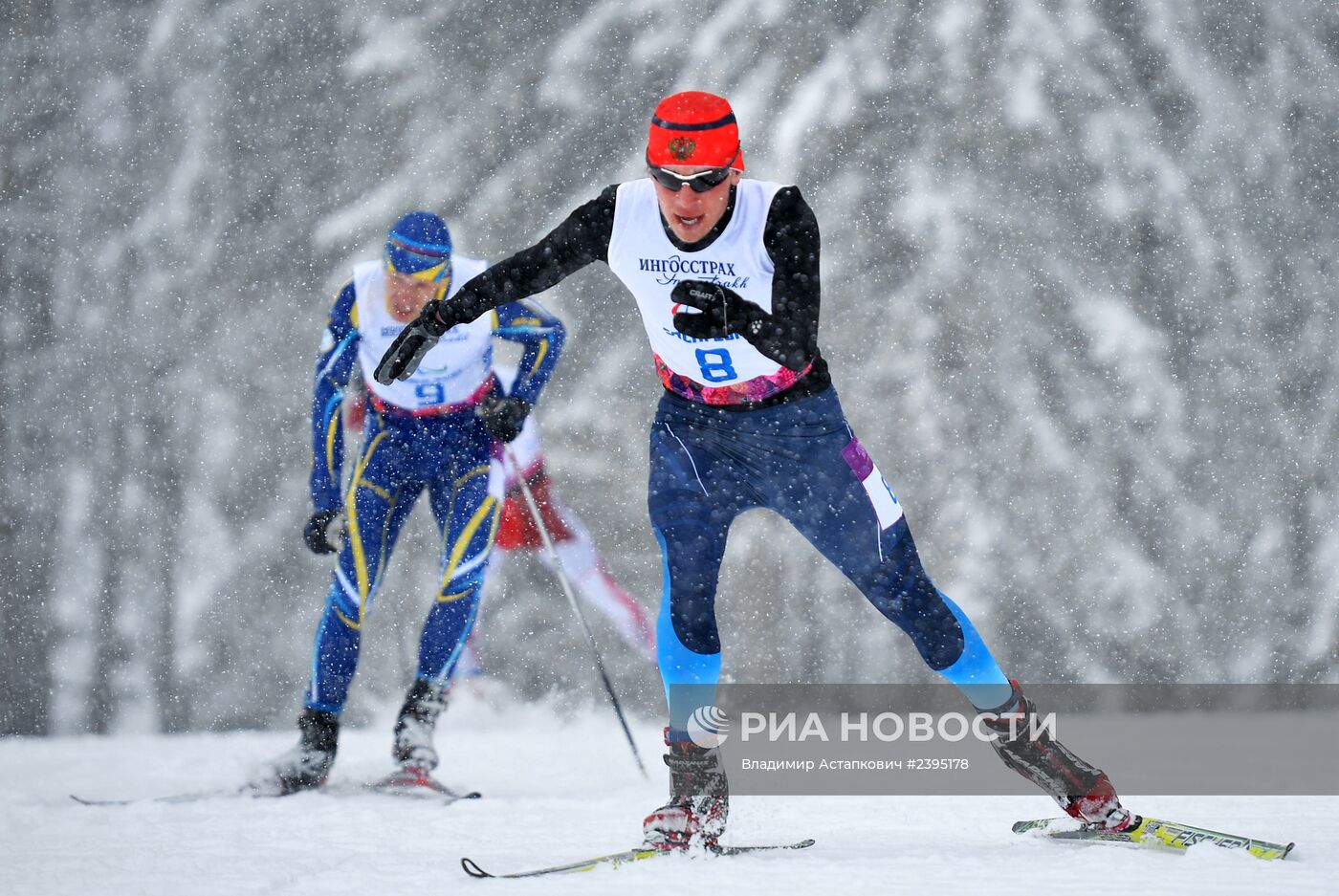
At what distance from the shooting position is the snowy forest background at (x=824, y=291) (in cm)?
545

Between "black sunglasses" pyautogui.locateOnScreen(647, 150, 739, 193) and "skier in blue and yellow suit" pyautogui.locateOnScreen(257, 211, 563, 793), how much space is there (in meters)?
1.43

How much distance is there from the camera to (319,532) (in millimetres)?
3990

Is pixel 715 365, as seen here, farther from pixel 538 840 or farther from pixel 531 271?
pixel 538 840

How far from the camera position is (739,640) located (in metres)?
5.56

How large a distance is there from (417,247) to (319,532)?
94 cm

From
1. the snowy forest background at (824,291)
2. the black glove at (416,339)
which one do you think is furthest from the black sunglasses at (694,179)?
the snowy forest background at (824,291)

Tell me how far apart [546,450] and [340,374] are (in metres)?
1.52

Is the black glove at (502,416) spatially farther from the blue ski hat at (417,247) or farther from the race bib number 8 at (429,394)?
the blue ski hat at (417,247)

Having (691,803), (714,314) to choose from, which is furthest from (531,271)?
(691,803)

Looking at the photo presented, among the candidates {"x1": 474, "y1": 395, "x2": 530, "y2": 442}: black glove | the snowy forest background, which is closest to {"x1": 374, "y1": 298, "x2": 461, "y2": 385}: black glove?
{"x1": 474, "y1": 395, "x2": 530, "y2": 442}: black glove

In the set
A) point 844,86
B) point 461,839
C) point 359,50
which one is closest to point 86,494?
point 359,50

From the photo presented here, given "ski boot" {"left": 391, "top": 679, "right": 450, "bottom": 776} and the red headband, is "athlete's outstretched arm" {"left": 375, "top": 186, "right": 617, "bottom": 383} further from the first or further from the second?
"ski boot" {"left": 391, "top": 679, "right": 450, "bottom": 776}

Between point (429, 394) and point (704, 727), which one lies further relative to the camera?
point (429, 394)

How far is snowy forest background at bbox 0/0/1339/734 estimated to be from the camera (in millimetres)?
5449
